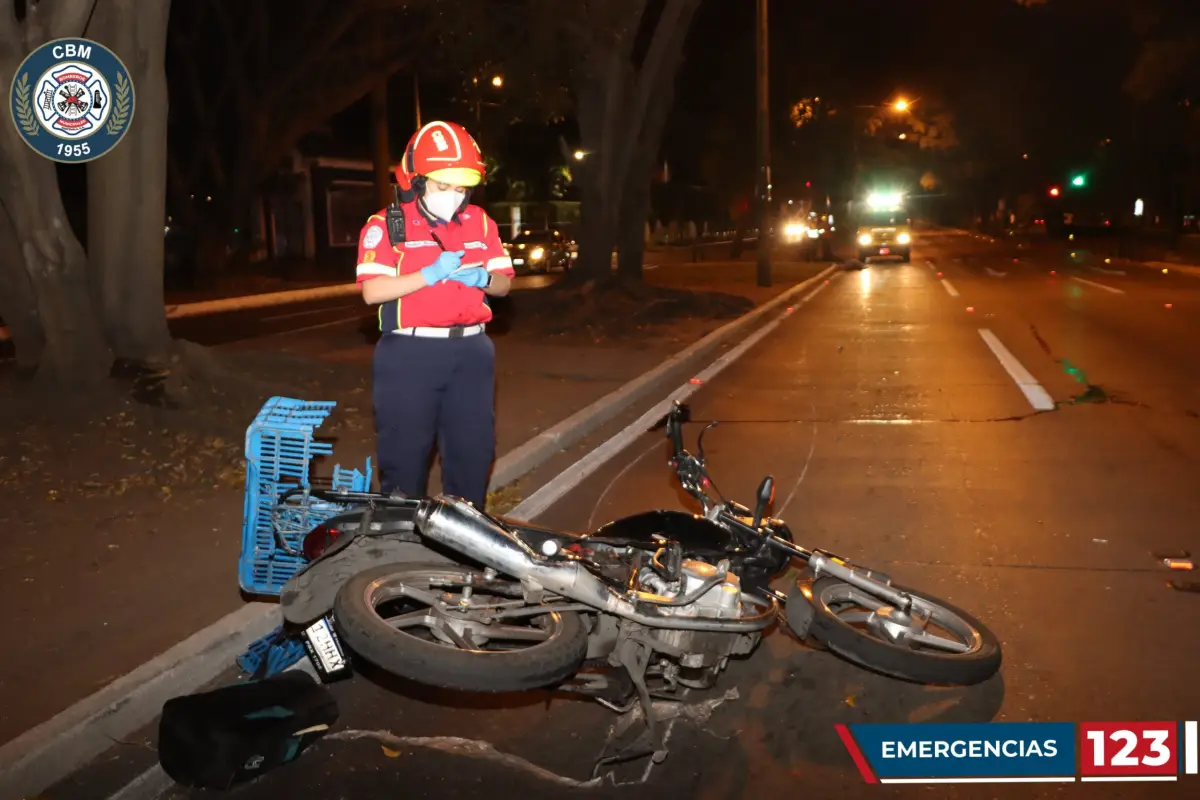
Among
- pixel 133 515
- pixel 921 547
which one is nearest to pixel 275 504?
pixel 133 515

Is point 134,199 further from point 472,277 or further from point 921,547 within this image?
point 921,547

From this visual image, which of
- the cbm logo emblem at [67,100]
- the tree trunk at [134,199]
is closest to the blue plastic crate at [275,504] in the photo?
the cbm logo emblem at [67,100]

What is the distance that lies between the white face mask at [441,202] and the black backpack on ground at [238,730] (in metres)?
1.90

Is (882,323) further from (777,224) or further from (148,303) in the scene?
(777,224)

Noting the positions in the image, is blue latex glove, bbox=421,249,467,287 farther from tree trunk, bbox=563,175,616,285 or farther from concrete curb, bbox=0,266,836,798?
tree trunk, bbox=563,175,616,285

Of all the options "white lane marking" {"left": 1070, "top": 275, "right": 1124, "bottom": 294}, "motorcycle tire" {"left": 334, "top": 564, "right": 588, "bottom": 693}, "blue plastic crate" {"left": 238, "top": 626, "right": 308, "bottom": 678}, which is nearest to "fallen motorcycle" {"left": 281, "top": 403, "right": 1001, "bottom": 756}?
"motorcycle tire" {"left": 334, "top": 564, "right": 588, "bottom": 693}

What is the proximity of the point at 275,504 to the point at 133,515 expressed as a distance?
3.08m

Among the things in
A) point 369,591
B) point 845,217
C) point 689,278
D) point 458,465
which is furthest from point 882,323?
point 845,217

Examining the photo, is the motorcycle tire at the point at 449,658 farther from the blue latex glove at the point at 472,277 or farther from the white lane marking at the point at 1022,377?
the white lane marking at the point at 1022,377

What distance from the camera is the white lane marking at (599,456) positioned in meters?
7.91

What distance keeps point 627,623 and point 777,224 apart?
187ft

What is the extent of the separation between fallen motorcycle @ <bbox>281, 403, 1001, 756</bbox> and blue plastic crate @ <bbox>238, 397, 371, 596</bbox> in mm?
168

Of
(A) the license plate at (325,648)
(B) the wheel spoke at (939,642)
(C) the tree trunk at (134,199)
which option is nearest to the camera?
(A) the license plate at (325,648)

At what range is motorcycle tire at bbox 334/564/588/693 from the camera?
3.63 meters
